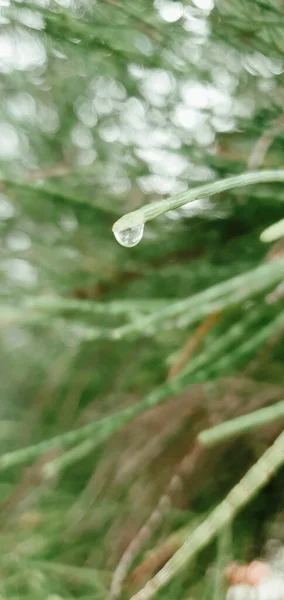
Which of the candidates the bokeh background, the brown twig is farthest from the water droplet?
the brown twig

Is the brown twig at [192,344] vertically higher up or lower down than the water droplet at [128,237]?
higher up

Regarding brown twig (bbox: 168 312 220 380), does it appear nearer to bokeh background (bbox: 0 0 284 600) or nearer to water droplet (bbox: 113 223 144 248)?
bokeh background (bbox: 0 0 284 600)

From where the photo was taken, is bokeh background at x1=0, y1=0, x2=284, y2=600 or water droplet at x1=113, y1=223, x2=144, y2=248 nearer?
water droplet at x1=113, y1=223, x2=144, y2=248

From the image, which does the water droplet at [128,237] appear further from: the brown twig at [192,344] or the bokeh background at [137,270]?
the brown twig at [192,344]

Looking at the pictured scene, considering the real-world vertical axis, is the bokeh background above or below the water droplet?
above

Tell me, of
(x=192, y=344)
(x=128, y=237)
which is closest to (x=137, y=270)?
(x=192, y=344)

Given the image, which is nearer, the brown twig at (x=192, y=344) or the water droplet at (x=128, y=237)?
the water droplet at (x=128, y=237)

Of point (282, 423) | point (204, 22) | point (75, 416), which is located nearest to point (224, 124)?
point (204, 22)

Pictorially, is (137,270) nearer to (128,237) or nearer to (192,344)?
(192,344)

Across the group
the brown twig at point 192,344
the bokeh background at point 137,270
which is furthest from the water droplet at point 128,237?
the brown twig at point 192,344
